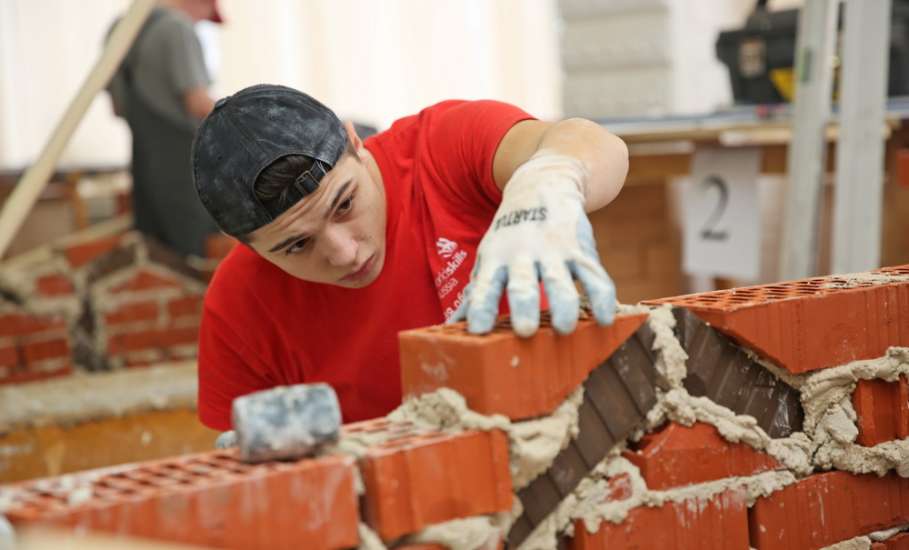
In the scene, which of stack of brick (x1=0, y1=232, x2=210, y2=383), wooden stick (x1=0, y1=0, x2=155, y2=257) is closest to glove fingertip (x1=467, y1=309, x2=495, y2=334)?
wooden stick (x1=0, y1=0, x2=155, y2=257)

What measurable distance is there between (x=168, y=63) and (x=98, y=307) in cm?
109

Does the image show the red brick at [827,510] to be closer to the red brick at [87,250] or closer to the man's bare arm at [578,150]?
the man's bare arm at [578,150]

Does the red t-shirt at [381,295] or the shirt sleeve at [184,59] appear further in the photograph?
the shirt sleeve at [184,59]

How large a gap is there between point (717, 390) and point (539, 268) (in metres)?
0.30

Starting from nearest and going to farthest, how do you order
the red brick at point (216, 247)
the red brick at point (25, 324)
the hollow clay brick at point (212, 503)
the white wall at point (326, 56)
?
1. the hollow clay brick at point (212, 503)
2. the red brick at point (25, 324)
3. the red brick at point (216, 247)
4. the white wall at point (326, 56)

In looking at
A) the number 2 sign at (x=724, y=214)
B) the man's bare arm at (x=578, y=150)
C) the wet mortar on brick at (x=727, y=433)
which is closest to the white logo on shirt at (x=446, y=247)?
the man's bare arm at (x=578, y=150)

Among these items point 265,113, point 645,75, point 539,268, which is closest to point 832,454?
point 539,268

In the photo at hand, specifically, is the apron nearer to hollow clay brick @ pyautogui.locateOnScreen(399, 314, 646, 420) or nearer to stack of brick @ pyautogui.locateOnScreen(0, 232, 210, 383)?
stack of brick @ pyautogui.locateOnScreen(0, 232, 210, 383)

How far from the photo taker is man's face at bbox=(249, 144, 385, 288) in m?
1.63

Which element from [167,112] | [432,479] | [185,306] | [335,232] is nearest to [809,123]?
[335,232]

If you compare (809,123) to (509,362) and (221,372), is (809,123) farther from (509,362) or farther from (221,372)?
(509,362)

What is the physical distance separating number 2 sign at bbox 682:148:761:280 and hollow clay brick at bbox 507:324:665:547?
2.21m

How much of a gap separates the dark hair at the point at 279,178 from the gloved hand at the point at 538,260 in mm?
330

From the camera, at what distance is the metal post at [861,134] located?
8.25 ft
